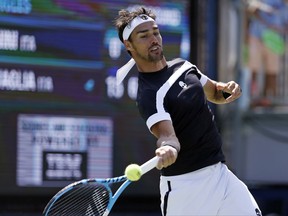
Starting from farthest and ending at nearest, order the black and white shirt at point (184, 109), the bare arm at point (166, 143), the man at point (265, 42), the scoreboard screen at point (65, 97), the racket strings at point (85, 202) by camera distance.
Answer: the man at point (265, 42) → the scoreboard screen at point (65, 97) → the racket strings at point (85, 202) → the black and white shirt at point (184, 109) → the bare arm at point (166, 143)

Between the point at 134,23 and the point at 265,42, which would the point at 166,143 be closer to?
the point at 134,23

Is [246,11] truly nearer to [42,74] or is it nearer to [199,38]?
[199,38]

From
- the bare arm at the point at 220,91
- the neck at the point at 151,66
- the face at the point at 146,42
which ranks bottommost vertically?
the bare arm at the point at 220,91

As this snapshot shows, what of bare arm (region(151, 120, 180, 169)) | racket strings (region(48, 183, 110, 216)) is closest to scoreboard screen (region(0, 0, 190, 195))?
racket strings (region(48, 183, 110, 216))

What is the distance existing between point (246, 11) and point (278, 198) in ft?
6.58

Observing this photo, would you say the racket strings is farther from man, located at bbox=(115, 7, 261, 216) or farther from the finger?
the finger

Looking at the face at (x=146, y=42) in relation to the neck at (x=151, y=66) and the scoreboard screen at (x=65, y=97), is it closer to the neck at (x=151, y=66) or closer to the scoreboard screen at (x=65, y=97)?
the neck at (x=151, y=66)

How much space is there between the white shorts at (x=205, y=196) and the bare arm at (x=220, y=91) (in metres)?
0.48

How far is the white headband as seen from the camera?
473 cm

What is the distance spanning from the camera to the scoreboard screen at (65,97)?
7.32m

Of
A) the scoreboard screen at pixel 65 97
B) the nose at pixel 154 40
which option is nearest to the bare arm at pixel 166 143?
the nose at pixel 154 40

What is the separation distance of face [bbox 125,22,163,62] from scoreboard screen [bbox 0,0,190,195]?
2.79 meters

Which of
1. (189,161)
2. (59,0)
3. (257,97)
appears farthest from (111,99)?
(189,161)

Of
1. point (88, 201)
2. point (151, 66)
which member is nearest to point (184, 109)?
point (151, 66)
